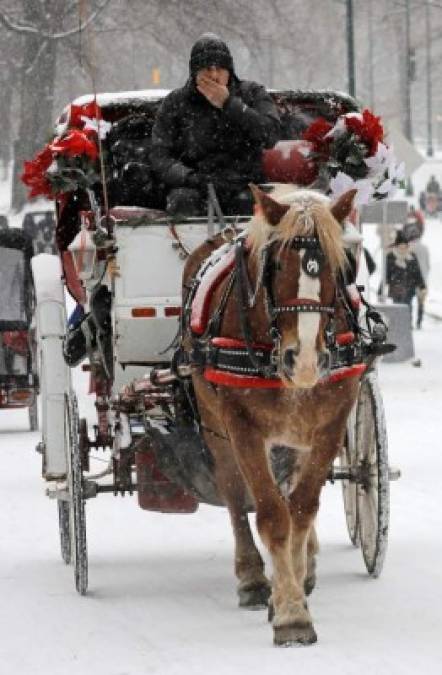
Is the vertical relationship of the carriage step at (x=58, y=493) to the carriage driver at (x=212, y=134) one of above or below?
below

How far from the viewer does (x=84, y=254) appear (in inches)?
351

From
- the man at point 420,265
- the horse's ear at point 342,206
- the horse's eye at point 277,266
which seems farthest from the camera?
the man at point 420,265

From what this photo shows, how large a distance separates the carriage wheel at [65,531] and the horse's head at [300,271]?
2547 mm

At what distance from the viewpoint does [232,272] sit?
7527 mm

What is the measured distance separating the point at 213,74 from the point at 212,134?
28 centimetres

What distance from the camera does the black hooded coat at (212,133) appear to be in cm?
884

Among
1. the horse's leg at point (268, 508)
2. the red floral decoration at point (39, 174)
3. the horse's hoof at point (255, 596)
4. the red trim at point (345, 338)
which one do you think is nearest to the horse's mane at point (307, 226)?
the red trim at point (345, 338)

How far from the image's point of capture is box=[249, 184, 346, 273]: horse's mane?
23.1ft

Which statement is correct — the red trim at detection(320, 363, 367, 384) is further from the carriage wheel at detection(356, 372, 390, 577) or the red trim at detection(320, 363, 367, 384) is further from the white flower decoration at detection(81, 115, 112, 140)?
the white flower decoration at detection(81, 115, 112, 140)

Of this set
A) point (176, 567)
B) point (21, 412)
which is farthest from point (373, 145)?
point (21, 412)

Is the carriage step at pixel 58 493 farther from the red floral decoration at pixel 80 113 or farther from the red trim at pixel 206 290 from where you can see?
the red floral decoration at pixel 80 113

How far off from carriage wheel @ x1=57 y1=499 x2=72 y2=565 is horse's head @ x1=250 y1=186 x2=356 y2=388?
255 centimetres

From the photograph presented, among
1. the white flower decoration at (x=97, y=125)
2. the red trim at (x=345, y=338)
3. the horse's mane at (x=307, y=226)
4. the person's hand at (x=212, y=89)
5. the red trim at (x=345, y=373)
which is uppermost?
the person's hand at (x=212, y=89)

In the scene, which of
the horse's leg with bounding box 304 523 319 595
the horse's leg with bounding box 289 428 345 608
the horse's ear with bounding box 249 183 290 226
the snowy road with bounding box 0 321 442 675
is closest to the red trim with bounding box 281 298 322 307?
the horse's ear with bounding box 249 183 290 226
